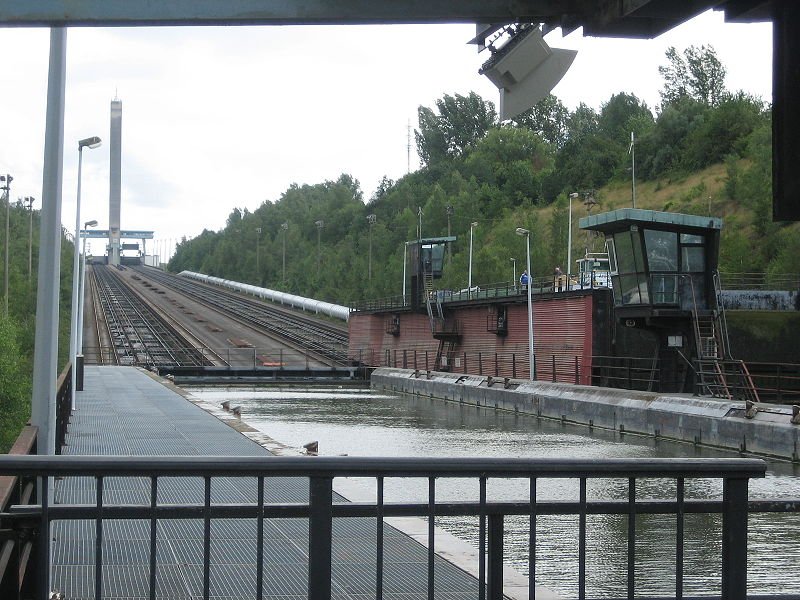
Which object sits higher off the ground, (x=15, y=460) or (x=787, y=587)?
(x=15, y=460)

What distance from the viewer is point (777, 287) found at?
49312 millimetres

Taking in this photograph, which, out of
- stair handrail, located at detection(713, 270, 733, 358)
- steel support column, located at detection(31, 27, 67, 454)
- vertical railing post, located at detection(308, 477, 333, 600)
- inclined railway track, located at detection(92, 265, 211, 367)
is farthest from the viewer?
inclined railway track, located at detection(92, 265, 211, 367)

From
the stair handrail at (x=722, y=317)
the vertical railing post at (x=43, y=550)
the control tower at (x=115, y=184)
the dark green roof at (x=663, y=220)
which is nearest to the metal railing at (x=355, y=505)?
the vertical railing post at (x=43, y=550)

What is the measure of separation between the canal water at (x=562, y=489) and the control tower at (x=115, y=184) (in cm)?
13530

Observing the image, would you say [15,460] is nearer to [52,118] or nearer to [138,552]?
[138,552]

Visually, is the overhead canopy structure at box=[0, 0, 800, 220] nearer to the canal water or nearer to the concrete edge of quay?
the concrete edge of quay

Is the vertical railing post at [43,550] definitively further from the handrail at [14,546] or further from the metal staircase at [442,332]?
the metal staircase at [442,332]

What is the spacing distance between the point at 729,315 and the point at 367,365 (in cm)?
2882

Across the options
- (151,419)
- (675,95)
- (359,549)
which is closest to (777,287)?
(151,419)

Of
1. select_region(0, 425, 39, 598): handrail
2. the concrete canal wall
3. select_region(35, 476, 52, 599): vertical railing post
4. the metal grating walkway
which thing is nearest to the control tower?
the concrete canal wall

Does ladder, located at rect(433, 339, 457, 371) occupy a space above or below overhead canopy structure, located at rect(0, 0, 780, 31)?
below

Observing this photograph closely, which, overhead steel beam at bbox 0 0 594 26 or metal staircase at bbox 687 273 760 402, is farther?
metal staircase at bbox 687 273 760 402

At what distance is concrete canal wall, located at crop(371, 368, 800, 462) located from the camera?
75.9ft

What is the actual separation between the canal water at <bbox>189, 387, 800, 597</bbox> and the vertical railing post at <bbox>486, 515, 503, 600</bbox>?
3.87m
